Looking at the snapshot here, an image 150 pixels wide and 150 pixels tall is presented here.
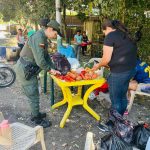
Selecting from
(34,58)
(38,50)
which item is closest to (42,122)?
(34,58)

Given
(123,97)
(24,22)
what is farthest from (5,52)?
(24,22)

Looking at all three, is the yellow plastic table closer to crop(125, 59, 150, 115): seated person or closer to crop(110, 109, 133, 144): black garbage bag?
crop(125, 59, 150, 115): seated person

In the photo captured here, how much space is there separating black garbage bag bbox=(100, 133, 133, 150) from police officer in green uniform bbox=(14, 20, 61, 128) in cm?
158

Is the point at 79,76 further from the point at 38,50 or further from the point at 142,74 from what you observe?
the point at 142,74

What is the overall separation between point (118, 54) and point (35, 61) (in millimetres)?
1330

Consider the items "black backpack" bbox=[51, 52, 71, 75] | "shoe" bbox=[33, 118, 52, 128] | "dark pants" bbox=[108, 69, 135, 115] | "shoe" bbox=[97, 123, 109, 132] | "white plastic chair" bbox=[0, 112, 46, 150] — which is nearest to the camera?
"white plastic chair" bbox=[0, 112, 46, 150]

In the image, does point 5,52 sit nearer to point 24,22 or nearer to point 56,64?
point 56,64

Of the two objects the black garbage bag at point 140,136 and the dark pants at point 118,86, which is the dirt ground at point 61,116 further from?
the black garbage bag at point 140,136

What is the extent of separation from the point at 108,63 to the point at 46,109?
1.93 metres

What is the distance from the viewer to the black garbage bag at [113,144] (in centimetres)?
330

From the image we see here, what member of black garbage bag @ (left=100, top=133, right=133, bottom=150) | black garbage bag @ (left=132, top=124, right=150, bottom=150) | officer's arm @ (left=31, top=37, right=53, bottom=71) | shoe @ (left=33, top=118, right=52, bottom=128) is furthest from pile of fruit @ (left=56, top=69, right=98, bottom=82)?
black garbage bag @ (left=100, top=133, right=133, bottom=150)

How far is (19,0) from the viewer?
50.3 ft

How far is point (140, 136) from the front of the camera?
3.55 metres

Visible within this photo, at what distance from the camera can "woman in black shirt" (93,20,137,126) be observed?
13.6 ft
